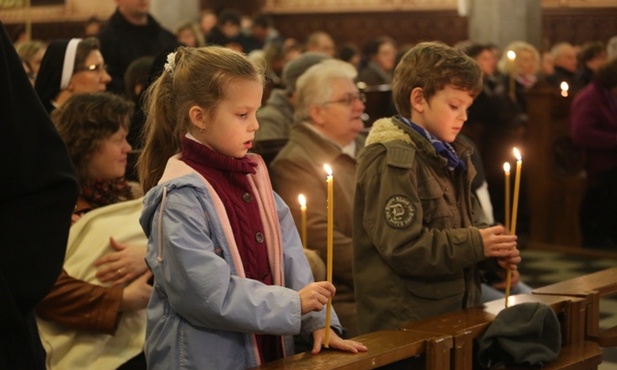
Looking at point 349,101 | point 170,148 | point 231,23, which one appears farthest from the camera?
point 231,23

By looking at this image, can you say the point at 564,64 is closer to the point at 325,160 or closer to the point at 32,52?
the point at 32,52

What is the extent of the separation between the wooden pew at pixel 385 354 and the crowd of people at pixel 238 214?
2.2 inches

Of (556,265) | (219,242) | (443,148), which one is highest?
(443,148)

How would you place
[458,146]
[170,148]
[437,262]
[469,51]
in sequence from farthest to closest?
[469,51] < [458,146] < [437,262] < [170,148]

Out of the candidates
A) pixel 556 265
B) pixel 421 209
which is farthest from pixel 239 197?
pixel 556 265

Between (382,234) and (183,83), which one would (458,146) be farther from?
(183,83)

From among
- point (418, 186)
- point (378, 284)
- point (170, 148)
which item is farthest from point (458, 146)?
point (170, 148)

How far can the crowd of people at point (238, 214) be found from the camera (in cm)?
272

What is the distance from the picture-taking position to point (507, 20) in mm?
13438

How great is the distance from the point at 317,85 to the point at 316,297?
8.60ft

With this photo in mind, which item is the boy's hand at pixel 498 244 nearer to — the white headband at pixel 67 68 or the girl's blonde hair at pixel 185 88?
the girl's blonde hair at pixel 185 88

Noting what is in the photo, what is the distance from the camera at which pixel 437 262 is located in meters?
3.47

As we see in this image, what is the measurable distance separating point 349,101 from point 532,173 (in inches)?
162

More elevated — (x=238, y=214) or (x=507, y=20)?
(x=507, y=20)
